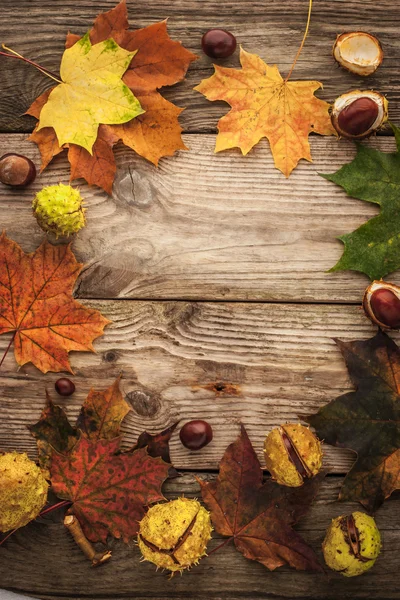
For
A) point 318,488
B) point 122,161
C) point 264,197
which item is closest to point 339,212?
point 264,197

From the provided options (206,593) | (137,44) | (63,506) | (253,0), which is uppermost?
(253,0)

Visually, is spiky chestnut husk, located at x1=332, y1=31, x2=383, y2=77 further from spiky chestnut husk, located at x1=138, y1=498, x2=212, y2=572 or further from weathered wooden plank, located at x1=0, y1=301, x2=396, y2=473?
spiky chestnut husk, located at x1=138, y1=498, x2=212, y2=572

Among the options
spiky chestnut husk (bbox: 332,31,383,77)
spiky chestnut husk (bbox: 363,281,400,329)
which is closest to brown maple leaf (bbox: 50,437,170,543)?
spiky chestnut husk (bbox: 363,281,400,329)

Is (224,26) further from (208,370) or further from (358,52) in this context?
(208,370)

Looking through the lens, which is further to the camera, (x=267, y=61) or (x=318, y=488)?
(x=267, y=61)

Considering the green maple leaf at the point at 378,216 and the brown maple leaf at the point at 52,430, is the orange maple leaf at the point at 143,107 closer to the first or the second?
the green maple leaf at the point at 378,216

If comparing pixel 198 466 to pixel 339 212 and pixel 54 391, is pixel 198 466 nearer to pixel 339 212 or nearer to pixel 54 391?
pixel 54 391

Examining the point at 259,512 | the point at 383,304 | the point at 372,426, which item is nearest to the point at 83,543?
the point at 259,512
